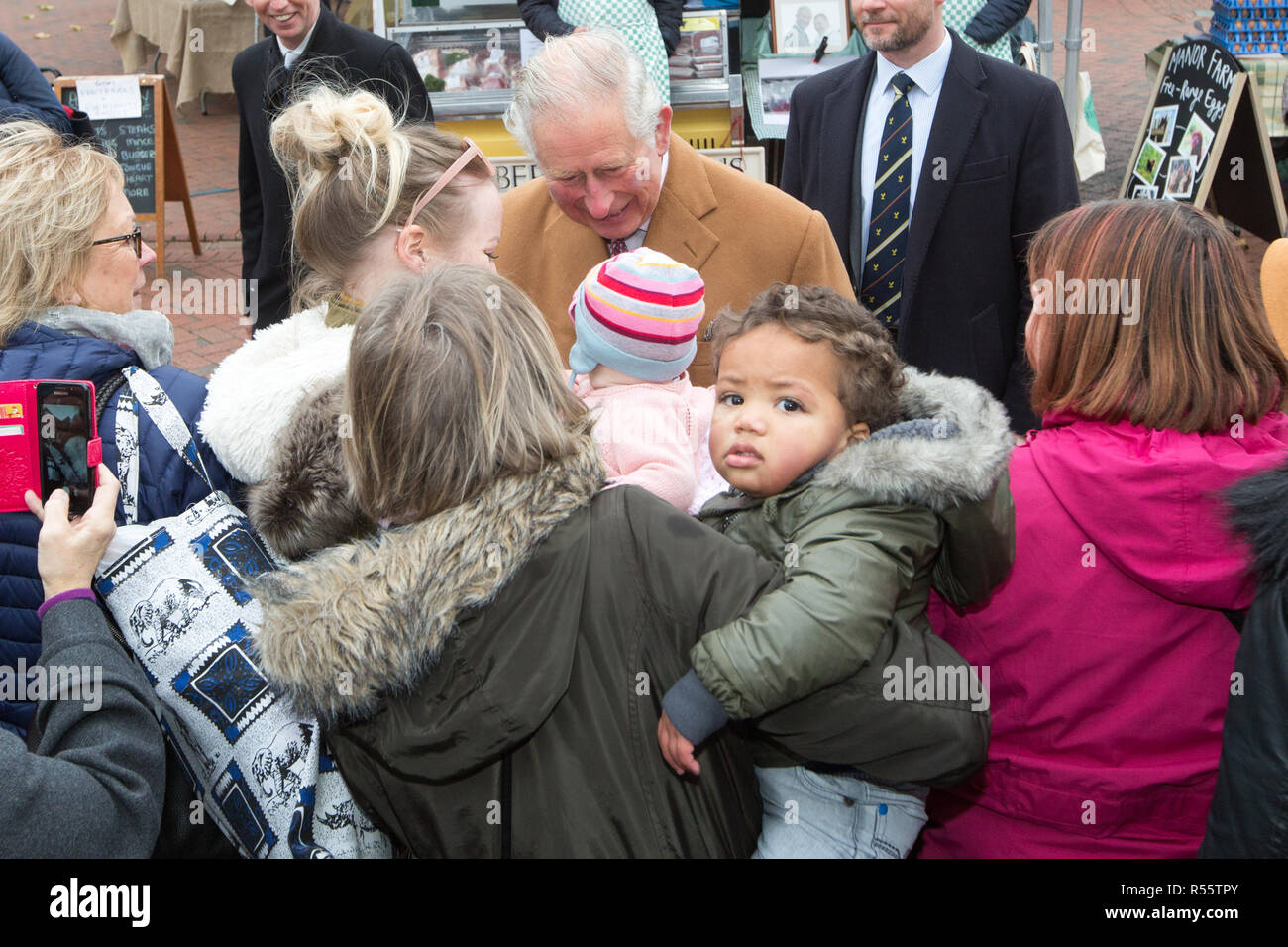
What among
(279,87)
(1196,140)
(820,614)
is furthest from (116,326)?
(1196,140)

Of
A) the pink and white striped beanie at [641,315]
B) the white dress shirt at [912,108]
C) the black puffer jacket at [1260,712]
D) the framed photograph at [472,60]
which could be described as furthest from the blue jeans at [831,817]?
the framed photograph at [472,60]

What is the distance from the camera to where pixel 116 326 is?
7.27 feet

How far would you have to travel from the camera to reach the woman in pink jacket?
194cm

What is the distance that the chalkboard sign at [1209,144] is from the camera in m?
6.24

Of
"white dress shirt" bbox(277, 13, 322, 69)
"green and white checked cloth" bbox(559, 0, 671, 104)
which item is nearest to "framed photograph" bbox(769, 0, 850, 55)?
"green and white checked cloth" bbox(559, 0, 671, 104)

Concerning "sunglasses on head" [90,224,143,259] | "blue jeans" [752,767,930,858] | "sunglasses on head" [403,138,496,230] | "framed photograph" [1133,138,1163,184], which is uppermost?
"sunglasses on head" [403,138,496,230]

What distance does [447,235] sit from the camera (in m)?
2.68

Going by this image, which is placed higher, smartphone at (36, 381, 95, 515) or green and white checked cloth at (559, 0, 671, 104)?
green and white checked cloth at (559, 0, 671, 104)

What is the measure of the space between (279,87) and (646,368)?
3.18 meters

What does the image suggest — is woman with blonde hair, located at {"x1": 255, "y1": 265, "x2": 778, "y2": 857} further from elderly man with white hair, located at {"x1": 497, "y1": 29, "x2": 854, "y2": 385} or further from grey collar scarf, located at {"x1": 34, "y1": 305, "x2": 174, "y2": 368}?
elderly man with white hair, located at {"x1": 497, "y1": 29, "x2": 854, "y2": 385}

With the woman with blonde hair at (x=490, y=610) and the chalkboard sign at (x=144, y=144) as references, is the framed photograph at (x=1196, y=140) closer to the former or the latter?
the woman with blonde hair at (x=490, y=610)

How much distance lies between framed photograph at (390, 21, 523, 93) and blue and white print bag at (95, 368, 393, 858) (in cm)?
539

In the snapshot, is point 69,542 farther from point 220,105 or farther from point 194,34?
point 220,105

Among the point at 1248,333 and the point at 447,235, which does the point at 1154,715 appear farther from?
the point at 447,235
